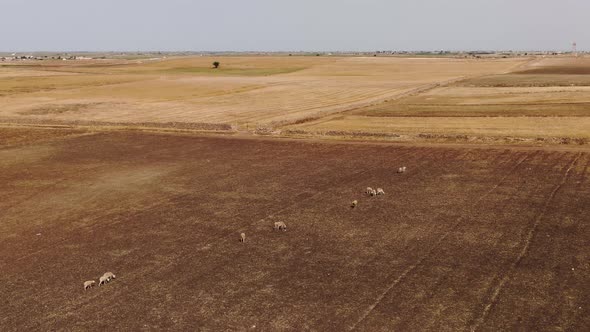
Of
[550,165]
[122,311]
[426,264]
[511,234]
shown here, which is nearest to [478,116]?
[550,165]

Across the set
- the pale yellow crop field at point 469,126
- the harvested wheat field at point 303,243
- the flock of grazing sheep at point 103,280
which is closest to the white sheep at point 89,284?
the flock of grazing sheep at point 103,280

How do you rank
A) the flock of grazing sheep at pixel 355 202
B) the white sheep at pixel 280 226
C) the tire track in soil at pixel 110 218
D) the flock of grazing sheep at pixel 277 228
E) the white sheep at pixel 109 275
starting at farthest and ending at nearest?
the white sheep at pixel 280 226 → the flock of grazing sheep at pixel 355 202 → the tire track in soil at pixel 110 218 → the white sheep at pixel 109 275 → the flock of grazing sheep at pixel 277 228

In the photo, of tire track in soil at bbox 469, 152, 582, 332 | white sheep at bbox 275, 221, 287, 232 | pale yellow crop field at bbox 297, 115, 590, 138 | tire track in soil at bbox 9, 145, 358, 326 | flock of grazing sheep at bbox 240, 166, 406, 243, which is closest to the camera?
tire track in soil at bbox 469, 152, 582, 332

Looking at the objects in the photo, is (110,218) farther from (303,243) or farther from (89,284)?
(303,243)

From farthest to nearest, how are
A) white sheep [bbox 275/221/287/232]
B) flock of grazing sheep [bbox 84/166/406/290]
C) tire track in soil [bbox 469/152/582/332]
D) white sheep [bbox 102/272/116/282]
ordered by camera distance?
1. white sheep [bbox 275/221/287/232]
2. white sheep [bbox 102/272/116/282]
3. flock of grazing sheep [bbox 84/166/406/290]
4. tire track in soil [bbox 469/152/582/332]

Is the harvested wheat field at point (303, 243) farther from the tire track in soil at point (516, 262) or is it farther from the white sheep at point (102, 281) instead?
the white sheep at point (102, 281)

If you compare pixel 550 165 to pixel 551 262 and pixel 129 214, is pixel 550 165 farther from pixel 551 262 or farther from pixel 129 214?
pixel 129 214

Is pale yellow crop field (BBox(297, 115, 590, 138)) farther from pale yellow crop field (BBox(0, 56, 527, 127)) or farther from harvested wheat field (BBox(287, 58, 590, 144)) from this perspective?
pale yellow crop field (BBox(0, 56, 527, 127))

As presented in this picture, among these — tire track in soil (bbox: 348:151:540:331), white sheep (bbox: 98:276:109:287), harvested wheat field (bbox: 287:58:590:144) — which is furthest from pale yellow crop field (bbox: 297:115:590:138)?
white sheep (bbox: 98:276:109:287)
